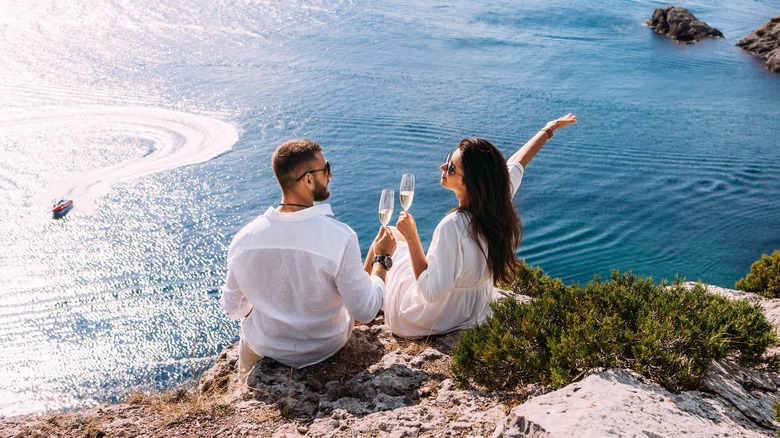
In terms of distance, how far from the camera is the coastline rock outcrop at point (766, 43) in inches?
1163

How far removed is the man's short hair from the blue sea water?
6.00 meters

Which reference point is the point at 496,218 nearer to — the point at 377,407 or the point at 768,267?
the point at 377,407

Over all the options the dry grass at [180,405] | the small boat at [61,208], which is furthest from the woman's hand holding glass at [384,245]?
the small boat at [61,208]

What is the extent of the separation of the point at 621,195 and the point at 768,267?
25.5ft

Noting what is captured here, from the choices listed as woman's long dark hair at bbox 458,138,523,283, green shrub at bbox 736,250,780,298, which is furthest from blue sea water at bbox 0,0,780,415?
woman's long dark hair at bbox 458,138,523,283

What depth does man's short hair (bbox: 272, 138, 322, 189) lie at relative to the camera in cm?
404

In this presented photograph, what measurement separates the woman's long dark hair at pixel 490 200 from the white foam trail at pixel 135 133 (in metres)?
13.0

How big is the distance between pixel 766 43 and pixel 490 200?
109ft

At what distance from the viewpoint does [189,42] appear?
27141mm

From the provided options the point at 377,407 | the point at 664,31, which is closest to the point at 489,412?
the point at 377,407

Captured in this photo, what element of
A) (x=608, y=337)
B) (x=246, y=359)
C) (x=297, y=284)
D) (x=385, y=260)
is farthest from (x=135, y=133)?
(x=608, y=337)

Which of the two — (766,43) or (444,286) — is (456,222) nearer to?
(444,286)

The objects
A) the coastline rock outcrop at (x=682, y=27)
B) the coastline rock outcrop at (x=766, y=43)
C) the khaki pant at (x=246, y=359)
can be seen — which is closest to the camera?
the khaki pant at (x=246, y=359)

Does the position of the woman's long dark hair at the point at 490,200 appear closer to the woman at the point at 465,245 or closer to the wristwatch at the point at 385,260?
the woman at the point at 465,245
